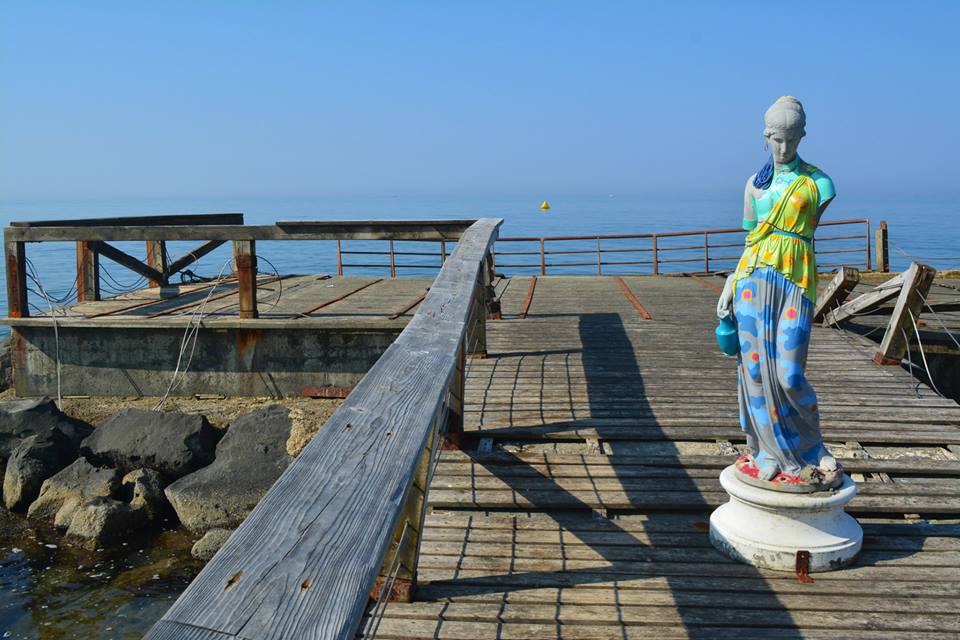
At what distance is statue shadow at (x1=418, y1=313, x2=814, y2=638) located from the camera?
3.50 meters

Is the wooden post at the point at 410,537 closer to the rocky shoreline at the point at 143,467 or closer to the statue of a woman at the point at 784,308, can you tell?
the statue of a woman at the point at 784,308

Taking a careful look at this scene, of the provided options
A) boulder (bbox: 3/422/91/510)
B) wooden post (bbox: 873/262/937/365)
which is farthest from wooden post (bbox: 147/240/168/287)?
wooden post (bbox: 873/262/937/365)

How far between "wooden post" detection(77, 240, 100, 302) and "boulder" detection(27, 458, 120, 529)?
4300mm

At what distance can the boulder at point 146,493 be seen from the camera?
27.1 feet

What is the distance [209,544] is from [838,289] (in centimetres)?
642

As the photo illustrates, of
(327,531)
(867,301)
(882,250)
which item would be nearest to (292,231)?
(867,301)

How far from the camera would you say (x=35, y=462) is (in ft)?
29.0

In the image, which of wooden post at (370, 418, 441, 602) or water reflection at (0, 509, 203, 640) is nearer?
wooden post at (370, 418, 441, 602)

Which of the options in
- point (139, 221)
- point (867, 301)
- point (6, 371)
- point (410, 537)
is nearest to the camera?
point (410, 537)

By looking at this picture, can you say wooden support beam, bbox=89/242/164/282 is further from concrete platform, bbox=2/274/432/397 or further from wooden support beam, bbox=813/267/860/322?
wooden support beam, bbox=813/267/860/322

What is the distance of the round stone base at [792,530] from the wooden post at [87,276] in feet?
34.0

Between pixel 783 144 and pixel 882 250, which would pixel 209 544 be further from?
pixel 882 250

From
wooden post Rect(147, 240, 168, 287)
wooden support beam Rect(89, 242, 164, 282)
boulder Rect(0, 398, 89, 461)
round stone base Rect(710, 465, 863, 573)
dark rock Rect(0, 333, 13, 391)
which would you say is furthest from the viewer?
wooden post Rect(147, 240, 168, 287)

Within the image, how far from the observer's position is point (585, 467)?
5.29m
